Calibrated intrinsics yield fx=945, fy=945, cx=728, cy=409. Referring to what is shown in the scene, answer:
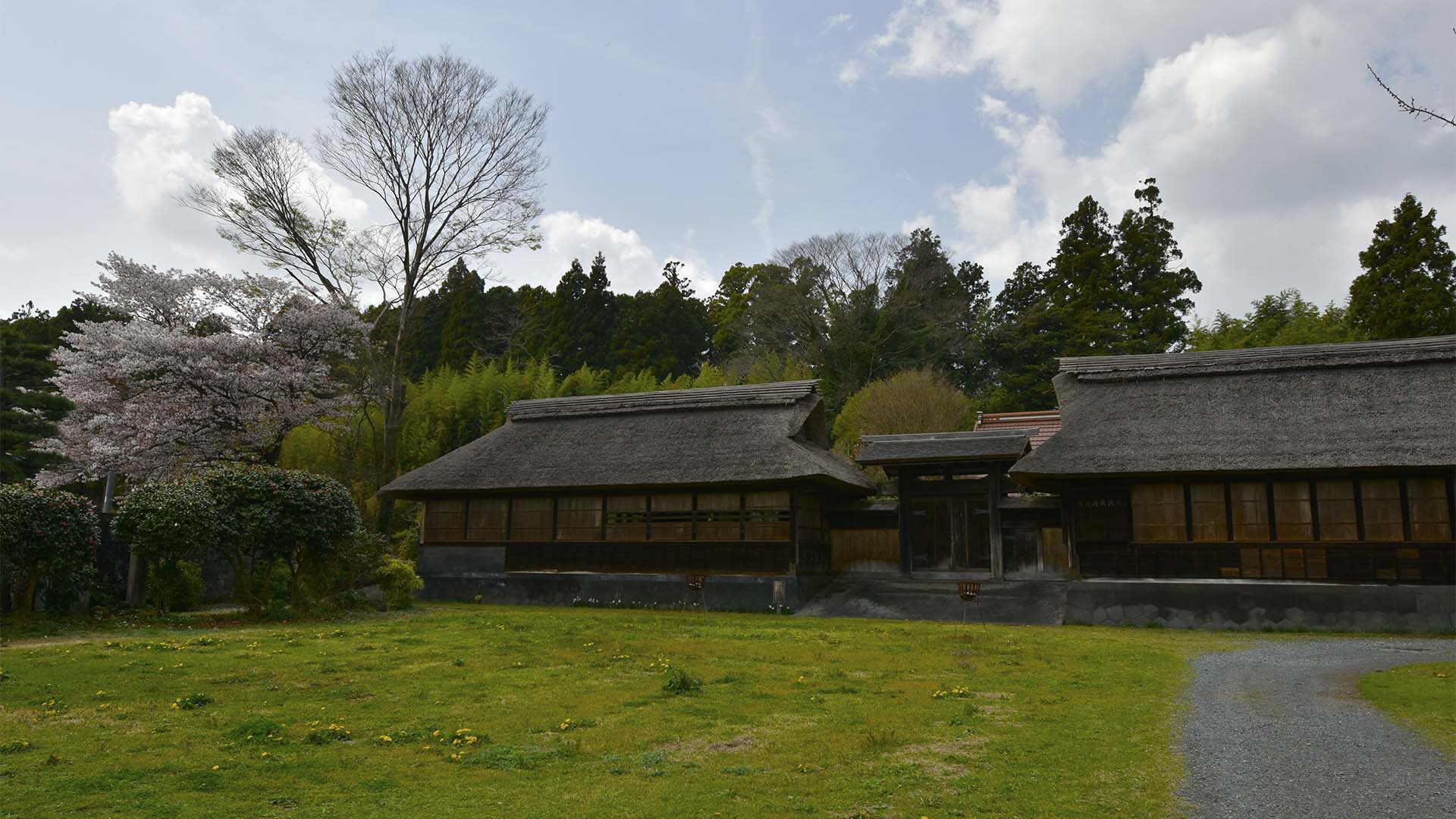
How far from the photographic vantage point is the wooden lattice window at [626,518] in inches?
952

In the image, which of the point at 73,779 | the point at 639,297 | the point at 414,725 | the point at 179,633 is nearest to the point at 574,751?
the point at 414,725

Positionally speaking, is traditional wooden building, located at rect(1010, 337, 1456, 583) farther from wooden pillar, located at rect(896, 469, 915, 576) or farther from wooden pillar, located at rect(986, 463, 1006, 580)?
wooden pillar, located at rect(896, 469, 915, 576)

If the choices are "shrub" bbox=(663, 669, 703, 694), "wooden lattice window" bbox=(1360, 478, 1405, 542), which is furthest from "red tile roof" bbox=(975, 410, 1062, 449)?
"shrub" bbox=(663, 669, 703, 694)

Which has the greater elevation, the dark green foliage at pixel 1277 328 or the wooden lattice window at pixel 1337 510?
the dark green foliage at pixel 1277 328

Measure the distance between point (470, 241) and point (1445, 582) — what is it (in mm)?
26510

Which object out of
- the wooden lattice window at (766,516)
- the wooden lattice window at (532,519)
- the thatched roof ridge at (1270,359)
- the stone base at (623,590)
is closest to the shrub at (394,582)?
the stone base at (623,590)

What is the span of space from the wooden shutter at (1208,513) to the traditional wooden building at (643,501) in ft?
26.0

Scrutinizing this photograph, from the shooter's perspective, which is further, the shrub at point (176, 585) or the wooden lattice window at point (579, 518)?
the wooden lattice window at point (579, 518)

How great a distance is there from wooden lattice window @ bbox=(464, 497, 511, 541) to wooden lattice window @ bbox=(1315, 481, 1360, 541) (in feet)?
62.4

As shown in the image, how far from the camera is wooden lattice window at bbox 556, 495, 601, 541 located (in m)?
24.5

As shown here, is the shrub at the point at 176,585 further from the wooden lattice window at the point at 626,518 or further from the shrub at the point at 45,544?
the wooden lattice window at the point at 626,518

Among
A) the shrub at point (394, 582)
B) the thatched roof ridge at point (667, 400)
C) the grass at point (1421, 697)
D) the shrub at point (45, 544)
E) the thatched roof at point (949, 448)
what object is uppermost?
the thatched roof ridge at point (667, 400)

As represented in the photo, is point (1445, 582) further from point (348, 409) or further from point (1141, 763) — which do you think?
point (348, 409)

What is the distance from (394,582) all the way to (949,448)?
1340 centimetres
